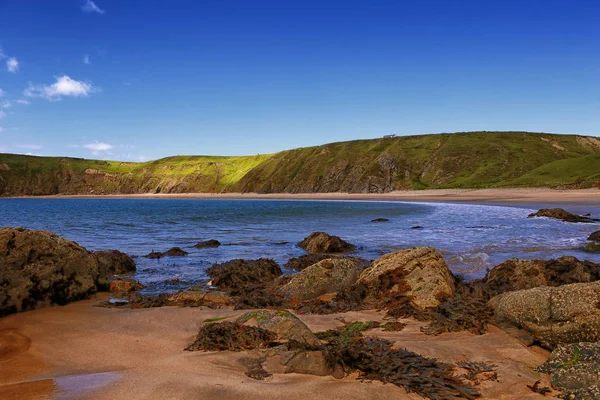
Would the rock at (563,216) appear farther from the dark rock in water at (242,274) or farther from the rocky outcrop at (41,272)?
the rocky outcrop at (41,272)

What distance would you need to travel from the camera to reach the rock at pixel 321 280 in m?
11.8

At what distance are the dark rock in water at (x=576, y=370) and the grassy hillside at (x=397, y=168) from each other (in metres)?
95.3

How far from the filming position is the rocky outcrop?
32.5ft

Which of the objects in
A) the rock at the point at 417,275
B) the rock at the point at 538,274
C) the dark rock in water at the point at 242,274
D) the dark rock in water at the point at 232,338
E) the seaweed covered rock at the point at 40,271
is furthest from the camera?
the dark rock in water at the point at 242,274

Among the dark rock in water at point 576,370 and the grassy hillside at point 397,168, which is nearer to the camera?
the dark rock in water at point 576,370

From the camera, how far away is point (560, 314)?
6922 millimetres

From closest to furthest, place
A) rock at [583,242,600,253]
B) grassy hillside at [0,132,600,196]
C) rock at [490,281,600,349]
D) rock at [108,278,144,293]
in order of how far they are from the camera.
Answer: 1. rock at [490,281,600,349]
2. rock at [108,278,144,293]
3. rock at [583,242,600,253]
4. grassy hillside at [0,132,600,196]

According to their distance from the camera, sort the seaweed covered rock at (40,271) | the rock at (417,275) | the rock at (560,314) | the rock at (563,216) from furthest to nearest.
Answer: the rock at (563,216)
the rock at (417,275)
the seaweed covered rock at (40,271)
the rock at (560,314)

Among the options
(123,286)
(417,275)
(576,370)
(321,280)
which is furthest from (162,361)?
(123,286)

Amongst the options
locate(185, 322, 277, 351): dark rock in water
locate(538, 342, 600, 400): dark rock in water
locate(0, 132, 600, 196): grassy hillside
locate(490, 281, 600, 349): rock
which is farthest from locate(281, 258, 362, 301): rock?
locate(0, 132, 600, 196): grassy hillside

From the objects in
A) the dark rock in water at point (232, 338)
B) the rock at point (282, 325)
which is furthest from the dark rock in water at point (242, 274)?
the dark rock in water at point (232, 338)

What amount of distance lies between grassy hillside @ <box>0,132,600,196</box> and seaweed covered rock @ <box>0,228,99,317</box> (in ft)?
316

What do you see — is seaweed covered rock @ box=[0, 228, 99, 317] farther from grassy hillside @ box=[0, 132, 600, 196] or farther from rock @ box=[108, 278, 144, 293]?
grassy hillside @ box=[0, 132, 600, 196]

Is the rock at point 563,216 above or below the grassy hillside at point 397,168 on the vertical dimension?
below
